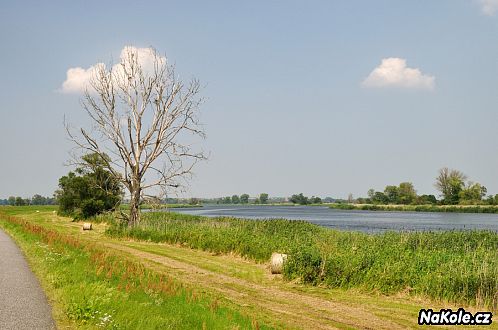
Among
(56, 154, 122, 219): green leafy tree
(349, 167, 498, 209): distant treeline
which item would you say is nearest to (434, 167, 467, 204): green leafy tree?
(349, 167, 498, 209): distant treeline

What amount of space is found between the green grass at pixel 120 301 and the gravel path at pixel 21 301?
0.93 ft

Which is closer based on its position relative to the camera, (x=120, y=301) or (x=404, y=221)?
(x=120, y=301)

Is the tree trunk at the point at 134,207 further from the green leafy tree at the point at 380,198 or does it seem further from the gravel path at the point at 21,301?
the green leafy tree at the point at 380,198

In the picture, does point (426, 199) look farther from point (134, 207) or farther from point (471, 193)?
point (134, 207)

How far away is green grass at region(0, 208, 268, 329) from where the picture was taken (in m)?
9.76

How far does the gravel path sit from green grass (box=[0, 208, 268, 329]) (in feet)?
0.93

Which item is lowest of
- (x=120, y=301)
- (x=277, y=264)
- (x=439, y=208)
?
(x=277, y=264)

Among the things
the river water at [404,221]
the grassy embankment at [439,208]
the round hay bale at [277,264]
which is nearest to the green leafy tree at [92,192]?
the river water at [404,221]

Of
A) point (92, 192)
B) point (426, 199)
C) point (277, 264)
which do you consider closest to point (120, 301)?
point (277, 264)

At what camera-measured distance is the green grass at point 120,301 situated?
976cm

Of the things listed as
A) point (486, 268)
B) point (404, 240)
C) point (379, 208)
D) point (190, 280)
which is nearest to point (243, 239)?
point (190, 280)

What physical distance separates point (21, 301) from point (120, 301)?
2.33m

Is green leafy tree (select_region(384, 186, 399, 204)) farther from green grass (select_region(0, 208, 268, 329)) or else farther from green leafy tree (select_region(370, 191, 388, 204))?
green grass (select_region(0, 208, 268, 329))

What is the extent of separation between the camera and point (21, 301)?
11.0m
